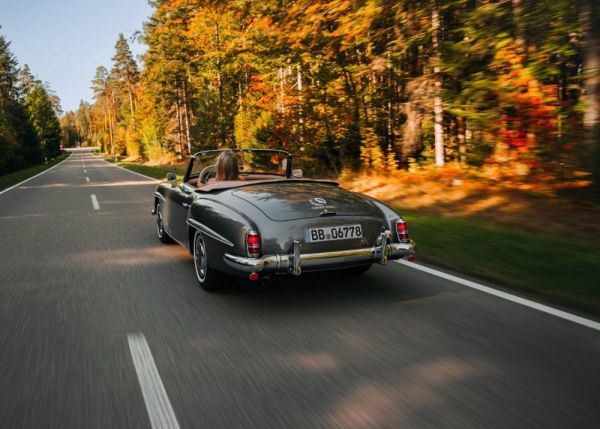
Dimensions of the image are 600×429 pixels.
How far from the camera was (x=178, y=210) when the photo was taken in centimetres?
606

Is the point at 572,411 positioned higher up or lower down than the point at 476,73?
lower down

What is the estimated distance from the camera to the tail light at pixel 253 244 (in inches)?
161

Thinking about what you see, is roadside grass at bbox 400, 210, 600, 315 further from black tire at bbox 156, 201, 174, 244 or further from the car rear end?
black tire at bbox 156, 201, 174, 244

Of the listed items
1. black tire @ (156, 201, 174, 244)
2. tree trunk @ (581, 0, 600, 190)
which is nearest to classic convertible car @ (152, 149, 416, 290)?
black tire @ (156, 201, 174, 244)

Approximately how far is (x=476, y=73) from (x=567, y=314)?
22.0 feet

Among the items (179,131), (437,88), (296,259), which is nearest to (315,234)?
(296,259)

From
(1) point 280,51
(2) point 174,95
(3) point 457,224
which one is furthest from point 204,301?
(2) point 174,95

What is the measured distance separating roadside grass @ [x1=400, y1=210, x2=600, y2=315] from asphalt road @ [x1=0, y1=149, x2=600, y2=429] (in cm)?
55

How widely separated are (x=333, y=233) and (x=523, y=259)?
2.68m

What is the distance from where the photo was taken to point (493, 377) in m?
2.94

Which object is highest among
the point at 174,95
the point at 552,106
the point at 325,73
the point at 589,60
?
the point at 174,95

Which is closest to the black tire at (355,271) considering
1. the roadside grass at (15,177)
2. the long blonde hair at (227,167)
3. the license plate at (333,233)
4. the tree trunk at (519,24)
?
the license plate at (333,233)

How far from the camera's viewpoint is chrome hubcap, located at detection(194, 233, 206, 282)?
4984 millimetres

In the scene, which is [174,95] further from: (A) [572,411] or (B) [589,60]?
(A) [572,411]
